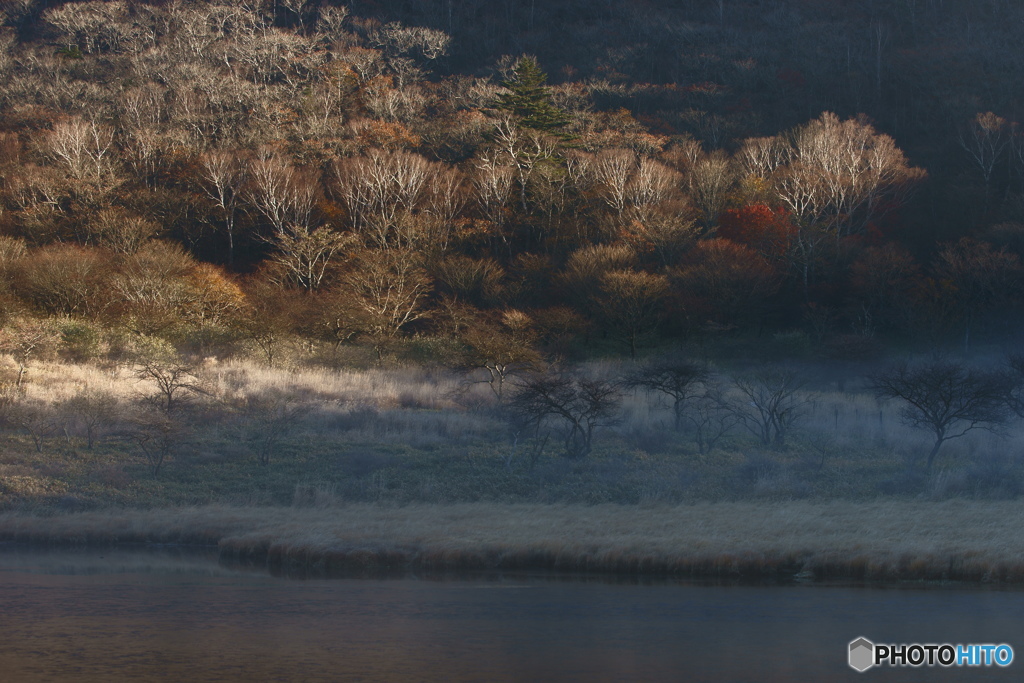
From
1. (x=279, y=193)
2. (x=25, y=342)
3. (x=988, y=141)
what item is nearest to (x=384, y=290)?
(x=279, y=193)

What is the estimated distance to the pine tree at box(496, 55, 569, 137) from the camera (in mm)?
67812

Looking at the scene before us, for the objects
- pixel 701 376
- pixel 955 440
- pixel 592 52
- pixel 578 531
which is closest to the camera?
pixel 578 531

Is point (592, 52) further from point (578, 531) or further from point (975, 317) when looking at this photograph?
point (578, 531)

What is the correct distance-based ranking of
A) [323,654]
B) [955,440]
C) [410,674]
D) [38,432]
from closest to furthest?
[410,674] → [323,654] → [38,432] → [955,440]

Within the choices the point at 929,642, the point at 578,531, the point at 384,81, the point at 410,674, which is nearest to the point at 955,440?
the point at 578,531

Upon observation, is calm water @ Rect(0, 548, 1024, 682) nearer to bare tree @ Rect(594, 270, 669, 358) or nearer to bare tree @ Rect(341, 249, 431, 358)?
bare tree @ Rect(341, 249, 431, 358)

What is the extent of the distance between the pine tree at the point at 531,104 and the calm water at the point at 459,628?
5595 cm

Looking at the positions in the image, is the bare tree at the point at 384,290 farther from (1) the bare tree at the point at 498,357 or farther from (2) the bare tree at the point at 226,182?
(2) the bare tree at the point at 226,182

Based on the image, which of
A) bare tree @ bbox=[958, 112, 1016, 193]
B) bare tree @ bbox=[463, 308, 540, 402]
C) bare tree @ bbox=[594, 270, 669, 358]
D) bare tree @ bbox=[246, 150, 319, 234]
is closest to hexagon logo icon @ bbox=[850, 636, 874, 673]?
bare tree @ bbox=[463, 308, 540, 402]

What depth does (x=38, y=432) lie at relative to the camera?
25172 millimetres

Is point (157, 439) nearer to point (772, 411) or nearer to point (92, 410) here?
point (92, 410)

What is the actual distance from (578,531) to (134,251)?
42.0 meters

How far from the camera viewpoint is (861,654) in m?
11.2

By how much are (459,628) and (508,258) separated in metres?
49.1
